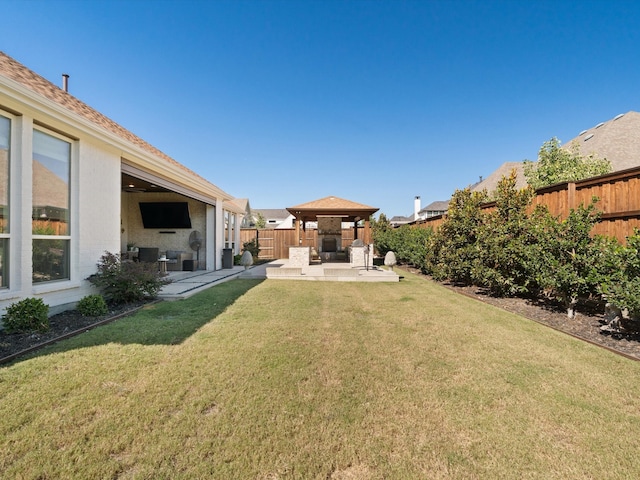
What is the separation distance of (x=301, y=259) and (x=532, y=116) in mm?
13036

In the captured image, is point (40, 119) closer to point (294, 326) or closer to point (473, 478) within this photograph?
point (294, 326)

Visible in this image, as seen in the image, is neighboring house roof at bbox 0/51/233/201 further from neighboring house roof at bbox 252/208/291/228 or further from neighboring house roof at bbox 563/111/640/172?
neighboring house roof at bbox 252/208/291/228

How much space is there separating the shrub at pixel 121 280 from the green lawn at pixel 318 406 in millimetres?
1647

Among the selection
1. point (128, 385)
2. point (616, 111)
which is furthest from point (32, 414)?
point (616, 111)

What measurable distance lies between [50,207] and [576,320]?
362 inches

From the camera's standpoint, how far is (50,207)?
4.79 metres

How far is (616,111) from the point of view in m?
19.5

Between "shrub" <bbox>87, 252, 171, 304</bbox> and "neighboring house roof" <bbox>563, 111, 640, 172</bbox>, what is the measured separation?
943 inches

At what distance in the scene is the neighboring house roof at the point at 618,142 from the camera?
673 inches

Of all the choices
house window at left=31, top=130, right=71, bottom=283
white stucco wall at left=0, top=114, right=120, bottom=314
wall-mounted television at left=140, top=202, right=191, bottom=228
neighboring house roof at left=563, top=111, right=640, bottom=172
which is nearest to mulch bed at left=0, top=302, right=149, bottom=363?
white stucco wall at left=0, top=114, right=120, bottom=314

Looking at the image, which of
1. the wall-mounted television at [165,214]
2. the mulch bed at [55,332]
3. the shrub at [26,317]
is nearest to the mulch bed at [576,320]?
the mulch bed at [55,332]

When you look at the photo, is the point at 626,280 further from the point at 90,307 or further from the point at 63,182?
the point at 63,182

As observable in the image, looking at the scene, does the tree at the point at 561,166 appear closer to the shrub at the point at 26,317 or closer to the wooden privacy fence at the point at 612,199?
the wooden privacy fence at the point at 612,199

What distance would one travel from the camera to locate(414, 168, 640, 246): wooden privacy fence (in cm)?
468
